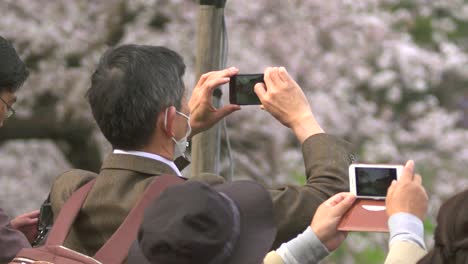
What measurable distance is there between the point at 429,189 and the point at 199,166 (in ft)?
21.4

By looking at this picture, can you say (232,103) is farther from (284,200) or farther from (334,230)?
(334,230)

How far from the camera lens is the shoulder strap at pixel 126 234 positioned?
7.00ft

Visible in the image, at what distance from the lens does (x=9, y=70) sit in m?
2.57

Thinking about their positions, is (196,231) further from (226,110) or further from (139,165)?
(226,110)

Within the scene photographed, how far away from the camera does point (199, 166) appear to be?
354 cm

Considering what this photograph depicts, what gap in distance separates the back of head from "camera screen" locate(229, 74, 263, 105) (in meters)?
0.80

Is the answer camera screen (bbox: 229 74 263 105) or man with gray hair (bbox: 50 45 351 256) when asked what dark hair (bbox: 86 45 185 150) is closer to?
man with gray hair (bbox: 50 45 351 256)

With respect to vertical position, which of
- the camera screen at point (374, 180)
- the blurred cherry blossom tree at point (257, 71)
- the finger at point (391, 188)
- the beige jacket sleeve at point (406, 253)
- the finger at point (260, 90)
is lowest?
the blurred cherry blossom tree at point (257, 71)

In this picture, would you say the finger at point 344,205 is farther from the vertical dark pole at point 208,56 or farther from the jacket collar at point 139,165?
the vertical dark pole at point 208,56

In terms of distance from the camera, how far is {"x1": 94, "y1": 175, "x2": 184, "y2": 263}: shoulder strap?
2135 millimetres

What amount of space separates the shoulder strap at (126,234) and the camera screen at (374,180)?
0.43 metres

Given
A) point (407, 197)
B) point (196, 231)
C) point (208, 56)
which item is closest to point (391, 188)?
point (407, 197)

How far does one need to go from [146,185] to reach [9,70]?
0.53 m

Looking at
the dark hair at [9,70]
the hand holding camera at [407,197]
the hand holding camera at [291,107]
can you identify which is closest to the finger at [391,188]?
the hand holding camera at [407,197]
